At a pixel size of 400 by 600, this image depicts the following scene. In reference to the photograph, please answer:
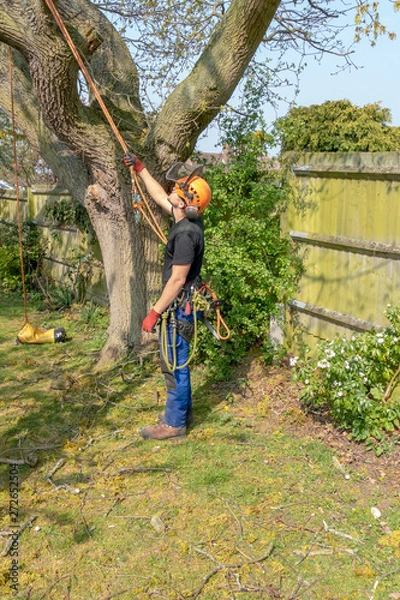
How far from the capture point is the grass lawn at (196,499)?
3.35m

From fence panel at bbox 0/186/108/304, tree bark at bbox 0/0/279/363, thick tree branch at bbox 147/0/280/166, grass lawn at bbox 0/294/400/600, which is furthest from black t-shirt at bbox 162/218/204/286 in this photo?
fence panel at bbox 0/186/108/304

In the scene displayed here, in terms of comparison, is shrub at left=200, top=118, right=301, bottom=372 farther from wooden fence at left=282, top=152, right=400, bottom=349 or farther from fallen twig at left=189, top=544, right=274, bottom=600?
fallen twig at left=189, top=544, right=274, bottom=600

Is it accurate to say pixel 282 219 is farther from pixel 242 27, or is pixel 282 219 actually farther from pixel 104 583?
pixel 104 583

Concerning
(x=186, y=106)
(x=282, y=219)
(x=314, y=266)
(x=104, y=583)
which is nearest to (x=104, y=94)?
(x=186, y=106)

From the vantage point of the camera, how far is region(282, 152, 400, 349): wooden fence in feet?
15.6

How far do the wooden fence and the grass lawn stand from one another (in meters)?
0.85

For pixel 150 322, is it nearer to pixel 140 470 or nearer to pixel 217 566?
pixel 140 470

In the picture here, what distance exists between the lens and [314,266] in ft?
18.6

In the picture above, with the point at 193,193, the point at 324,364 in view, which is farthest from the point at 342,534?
the point at 193,193

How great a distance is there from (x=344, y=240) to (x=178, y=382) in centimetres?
191

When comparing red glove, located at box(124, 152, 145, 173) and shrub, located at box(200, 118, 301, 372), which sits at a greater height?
red glove, located at box(124, 152, 145, 173)

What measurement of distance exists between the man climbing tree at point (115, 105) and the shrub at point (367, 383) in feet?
8.91

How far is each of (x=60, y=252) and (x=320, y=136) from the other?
6433 mm

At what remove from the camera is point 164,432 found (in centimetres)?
502
